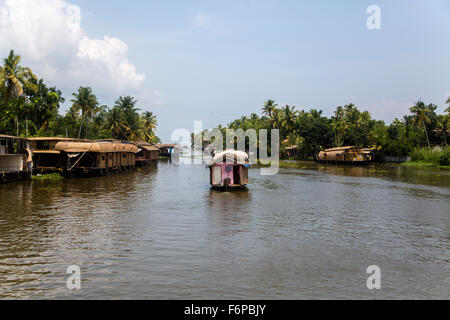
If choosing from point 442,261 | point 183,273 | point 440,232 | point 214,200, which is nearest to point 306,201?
point 214,200

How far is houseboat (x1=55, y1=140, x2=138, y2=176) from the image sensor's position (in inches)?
1298

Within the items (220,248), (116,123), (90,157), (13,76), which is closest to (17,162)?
(90,157)

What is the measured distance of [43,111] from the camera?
4794 centimetres

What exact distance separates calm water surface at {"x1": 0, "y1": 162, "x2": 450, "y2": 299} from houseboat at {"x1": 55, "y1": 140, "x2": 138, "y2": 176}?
1299cm

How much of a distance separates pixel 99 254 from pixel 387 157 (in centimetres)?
7483

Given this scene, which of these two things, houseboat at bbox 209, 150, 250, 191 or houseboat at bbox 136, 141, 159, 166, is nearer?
houseboat at bbox 209, 150, 250, 191

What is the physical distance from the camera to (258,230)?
13281mm

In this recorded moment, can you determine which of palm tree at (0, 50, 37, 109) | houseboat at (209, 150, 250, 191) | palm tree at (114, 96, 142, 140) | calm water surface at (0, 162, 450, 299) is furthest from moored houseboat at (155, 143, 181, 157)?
calm water surface at (0, 162, 450, 299)

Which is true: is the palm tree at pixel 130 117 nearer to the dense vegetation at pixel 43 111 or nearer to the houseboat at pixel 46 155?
the dense vegetation at pixel 43 111

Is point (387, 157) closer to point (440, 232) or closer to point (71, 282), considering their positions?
point (440, 232)

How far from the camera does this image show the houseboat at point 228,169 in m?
24.2

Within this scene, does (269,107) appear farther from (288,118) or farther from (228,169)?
(228,169)

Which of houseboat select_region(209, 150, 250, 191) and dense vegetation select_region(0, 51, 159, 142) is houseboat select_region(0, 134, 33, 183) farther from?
houseboat select_region(209, 150, 250, 191)

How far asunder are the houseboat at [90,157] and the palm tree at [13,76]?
14709mm
